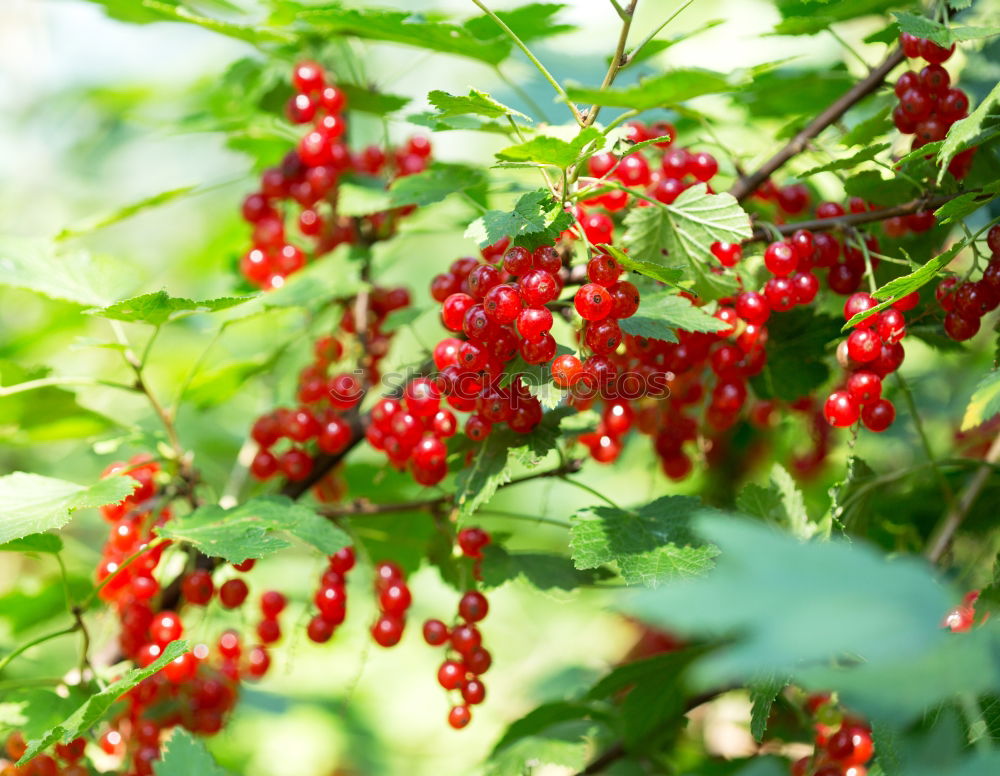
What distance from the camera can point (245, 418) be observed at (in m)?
2.36

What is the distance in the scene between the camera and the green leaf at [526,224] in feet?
2.95

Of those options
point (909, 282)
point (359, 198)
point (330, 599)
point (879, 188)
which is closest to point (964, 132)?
point (909, 282)

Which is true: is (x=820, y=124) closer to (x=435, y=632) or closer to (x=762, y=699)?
(x=762, y=699)

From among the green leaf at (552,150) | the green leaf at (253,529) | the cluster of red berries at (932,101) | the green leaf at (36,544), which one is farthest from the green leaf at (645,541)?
the green leaf at (36,544)

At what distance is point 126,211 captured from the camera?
1424 mm

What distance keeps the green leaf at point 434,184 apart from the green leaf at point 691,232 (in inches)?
10.1

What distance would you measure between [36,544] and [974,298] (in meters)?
1.14

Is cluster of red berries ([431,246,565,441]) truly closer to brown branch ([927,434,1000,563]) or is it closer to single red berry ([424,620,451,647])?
single red berry ([424,620,451,647])

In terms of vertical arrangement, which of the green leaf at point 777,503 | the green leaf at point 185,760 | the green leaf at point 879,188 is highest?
the green leaf at point 879,188

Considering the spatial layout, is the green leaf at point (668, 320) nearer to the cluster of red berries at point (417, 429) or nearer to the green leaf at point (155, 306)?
the cluster of red berries at point (417, 429)

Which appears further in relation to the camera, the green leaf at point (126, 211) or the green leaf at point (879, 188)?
the green leaf at point (126, 211)

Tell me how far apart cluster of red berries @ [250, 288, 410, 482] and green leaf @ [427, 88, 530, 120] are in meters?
0.55

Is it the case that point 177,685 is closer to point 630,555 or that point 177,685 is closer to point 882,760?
point 630,555

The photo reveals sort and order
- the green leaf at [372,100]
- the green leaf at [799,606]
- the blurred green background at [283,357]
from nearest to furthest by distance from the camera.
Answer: the green leaf at [799,606], the green leaf at [372,100], the blurred green background at [283,357]
